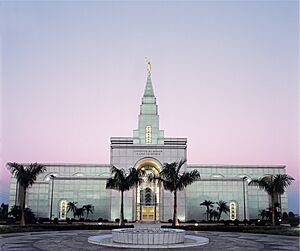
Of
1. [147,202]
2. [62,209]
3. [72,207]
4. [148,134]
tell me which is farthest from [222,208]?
[62,209]

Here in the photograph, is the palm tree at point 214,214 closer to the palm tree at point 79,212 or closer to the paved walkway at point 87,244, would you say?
the palm tree at point 79,212

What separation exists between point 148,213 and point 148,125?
1553cm

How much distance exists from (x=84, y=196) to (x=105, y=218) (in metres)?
5.39

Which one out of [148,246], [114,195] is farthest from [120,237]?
[114,195]

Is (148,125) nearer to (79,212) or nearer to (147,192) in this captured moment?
(147,192)

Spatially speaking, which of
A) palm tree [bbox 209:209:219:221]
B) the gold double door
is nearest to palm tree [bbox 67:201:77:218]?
the gold double door

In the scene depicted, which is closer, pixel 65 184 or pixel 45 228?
pixel 45 228

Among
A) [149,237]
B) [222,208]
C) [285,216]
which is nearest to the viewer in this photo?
[149,237]

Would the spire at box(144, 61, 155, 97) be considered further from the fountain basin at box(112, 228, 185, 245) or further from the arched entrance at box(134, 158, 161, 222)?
the fountain basin at box(112, 228, 185, 245)

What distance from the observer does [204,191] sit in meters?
60.6

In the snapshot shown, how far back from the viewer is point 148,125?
61.4 metres

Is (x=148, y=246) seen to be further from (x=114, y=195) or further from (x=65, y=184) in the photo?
(x=65, y=184)

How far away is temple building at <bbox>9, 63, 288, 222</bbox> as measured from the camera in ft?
187

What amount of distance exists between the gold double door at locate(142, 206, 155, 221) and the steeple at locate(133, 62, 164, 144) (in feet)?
38.1
